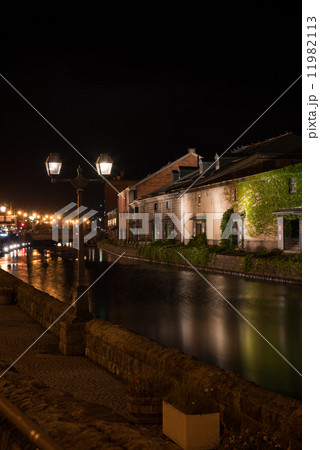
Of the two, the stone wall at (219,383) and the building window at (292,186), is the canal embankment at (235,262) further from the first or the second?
the stone wall at (219,383)

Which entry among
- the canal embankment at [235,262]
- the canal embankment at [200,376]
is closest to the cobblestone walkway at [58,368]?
the canal embankment at [200,376]

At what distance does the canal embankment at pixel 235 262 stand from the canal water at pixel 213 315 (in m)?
1.05

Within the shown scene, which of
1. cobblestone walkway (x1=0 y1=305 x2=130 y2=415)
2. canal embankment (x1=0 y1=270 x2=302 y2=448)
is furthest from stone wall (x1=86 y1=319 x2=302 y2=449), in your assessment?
cobblestone walkway (x1=0 y1=305 x2=130 y2=415)

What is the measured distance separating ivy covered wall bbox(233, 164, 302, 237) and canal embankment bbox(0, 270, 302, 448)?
24.9 metres

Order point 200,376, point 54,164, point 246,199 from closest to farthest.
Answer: point 200,376 → point 54,164 → point 246,199

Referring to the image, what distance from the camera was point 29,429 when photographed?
381 centimetres

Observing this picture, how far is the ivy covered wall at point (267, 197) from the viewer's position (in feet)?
108

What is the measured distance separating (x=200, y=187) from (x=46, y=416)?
41.4 meters

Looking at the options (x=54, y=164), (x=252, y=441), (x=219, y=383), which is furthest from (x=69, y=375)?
(x=54, y=164)

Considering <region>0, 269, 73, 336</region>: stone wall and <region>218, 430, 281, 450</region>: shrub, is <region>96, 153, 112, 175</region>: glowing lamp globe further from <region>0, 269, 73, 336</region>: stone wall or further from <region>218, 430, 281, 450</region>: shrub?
<region>218, 430, 281, 450</region>: shrub

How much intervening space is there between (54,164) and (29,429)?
9.78m

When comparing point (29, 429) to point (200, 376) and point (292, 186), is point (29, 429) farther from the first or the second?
point (292, 186)
